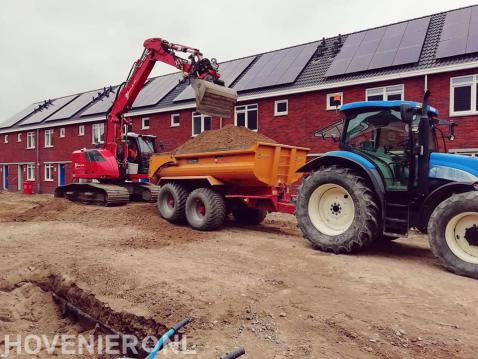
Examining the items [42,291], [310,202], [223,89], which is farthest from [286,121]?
[42,291]

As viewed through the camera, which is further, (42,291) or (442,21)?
(442,21)

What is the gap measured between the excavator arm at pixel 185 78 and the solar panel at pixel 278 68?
638 cm

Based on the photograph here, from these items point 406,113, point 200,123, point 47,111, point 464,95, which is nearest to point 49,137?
point 47,111

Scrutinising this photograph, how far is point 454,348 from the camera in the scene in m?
3.12

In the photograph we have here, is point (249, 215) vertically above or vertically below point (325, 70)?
below

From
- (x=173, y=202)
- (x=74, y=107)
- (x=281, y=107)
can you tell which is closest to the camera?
(x=173, y=202)

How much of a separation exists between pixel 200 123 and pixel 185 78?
A: 8.81 metres

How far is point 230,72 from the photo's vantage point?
20.2m

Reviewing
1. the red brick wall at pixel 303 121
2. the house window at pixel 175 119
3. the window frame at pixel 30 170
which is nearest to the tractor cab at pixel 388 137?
the red brick wall at pixel 303 121

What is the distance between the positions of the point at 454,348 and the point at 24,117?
35667mm

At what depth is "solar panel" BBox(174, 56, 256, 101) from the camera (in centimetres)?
1941

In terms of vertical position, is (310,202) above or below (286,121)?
below

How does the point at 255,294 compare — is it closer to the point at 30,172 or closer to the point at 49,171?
the point at 49,171

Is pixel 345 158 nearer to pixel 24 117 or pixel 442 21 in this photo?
pixel 442 21
